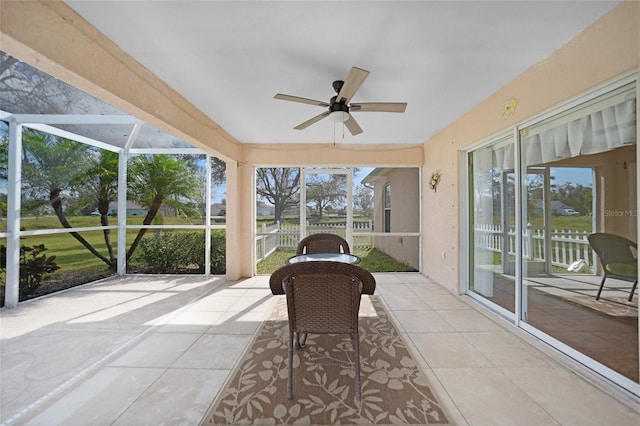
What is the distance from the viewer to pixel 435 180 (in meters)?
4.73

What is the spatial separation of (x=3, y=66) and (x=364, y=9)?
4.51 meters

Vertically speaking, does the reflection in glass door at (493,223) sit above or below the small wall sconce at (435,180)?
below

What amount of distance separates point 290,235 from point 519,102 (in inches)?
164

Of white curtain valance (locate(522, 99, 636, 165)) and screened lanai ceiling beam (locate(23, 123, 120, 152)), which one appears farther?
screened lanai ceiling beam (locate(23, 123, 120, 152))

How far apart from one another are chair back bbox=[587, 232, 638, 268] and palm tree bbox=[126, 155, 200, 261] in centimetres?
562

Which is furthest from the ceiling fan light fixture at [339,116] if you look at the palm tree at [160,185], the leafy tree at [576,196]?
the palm tree at [160,185]

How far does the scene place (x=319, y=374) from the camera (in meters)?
2.08

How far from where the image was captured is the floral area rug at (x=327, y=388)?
5.41 feet

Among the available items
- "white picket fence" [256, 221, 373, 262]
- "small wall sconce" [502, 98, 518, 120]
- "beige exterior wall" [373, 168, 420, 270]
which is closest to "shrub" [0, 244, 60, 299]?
"white picket fence" [256, 221, 373, 262]

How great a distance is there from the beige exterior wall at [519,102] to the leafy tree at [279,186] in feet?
8.56

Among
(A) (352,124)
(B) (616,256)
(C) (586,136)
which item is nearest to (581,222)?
(B) (616,256)

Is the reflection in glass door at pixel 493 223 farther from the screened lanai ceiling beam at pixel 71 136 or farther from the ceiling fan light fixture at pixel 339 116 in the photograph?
the screened lanai ceiling beam at pixel 71 136

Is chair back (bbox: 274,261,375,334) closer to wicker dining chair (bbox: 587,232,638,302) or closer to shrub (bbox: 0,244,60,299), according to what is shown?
wicker dining chair (bbox: 587,232,638,302)

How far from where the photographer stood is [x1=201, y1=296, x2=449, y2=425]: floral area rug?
165 cm
